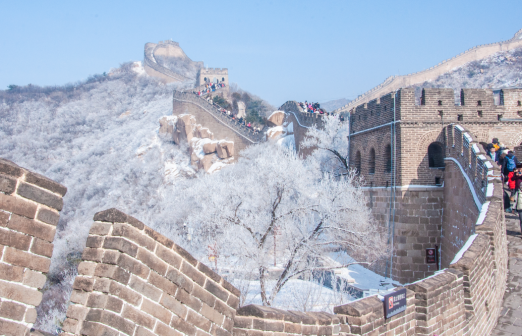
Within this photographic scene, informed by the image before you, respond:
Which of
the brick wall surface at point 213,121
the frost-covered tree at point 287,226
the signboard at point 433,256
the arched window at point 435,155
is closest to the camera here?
the signboard at point 433,256

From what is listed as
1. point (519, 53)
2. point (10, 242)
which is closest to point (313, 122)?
point (10, 242)

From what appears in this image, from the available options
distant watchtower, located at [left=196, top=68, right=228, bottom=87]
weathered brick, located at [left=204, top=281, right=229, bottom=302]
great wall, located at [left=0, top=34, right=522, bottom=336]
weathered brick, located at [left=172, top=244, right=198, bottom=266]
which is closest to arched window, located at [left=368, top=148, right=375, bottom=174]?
great wall, located at [left=0, top=34, right=522, bottom=336]

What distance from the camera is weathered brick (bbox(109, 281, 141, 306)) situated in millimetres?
2645

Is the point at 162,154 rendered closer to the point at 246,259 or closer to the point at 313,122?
the point at 313,122

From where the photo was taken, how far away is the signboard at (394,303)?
4691 millimetres

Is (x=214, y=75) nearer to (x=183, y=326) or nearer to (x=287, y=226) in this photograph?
(x=287, y=226)

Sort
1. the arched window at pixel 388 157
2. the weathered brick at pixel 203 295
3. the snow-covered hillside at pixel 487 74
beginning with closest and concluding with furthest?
the weathered brick at pixel 203 295, the arched window at pixel 388 157, the snow-covered hillside at pixel 487 74

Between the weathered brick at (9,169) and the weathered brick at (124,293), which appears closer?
the weathered brick at (9,169)

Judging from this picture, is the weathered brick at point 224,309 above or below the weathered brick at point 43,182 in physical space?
below

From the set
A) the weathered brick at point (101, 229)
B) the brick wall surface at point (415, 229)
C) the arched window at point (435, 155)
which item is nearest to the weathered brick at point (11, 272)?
the weathered brick at point (101, 229)

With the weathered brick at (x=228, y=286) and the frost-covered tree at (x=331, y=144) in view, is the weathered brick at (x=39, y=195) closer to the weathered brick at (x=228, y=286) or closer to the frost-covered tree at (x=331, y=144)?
the weathered brick at (x=228, y=286)

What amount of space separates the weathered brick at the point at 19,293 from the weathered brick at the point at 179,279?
802 millimetres

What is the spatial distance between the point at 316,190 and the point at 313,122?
8619mm

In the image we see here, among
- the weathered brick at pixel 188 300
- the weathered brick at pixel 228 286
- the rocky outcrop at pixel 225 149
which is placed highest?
the rocky outcrop at pixel 225 149
